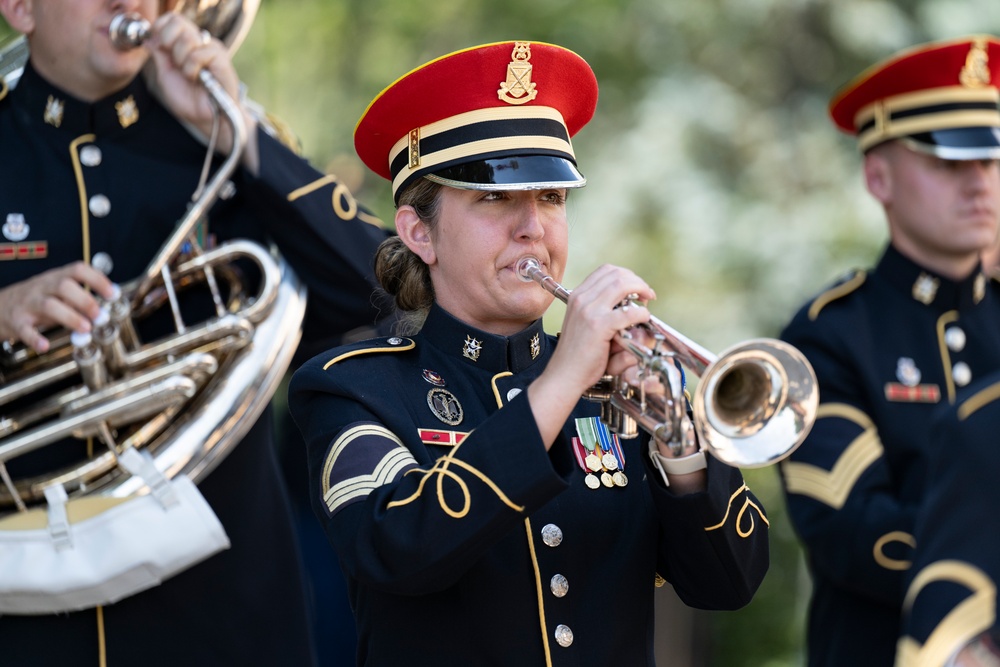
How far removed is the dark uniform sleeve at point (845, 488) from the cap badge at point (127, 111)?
1.95 metres

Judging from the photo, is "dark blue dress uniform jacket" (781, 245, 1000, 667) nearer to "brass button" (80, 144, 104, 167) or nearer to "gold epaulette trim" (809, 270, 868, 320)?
"gold epaulette trim" (809, 270, 868, 320)

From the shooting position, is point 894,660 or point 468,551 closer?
point 468,551

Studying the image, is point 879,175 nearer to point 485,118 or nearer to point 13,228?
point 485,118

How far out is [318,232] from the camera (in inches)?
174

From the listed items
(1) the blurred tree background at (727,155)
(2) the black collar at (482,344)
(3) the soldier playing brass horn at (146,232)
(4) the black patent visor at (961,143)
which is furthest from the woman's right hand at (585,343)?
(1) the blurred tree background at (727,155)

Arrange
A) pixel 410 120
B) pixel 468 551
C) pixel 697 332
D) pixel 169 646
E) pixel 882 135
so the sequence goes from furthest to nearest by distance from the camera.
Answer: pixel 697 332, pixel 882 135, pixel 169 646, pixel 410 120, pixel 468 551

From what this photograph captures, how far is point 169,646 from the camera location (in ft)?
13.3

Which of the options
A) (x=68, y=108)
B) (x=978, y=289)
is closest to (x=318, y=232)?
(x=68, y=108)

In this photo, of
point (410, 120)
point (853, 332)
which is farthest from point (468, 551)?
point (853, 332)

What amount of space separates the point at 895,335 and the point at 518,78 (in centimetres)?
193

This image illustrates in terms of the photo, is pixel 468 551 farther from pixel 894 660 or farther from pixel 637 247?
pixel 637 247

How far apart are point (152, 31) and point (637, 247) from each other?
5.82 metres

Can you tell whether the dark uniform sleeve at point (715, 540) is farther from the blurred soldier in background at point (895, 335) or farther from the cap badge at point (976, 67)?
the cap badge at point (976, 67)

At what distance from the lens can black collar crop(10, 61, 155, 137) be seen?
13.9 ft
